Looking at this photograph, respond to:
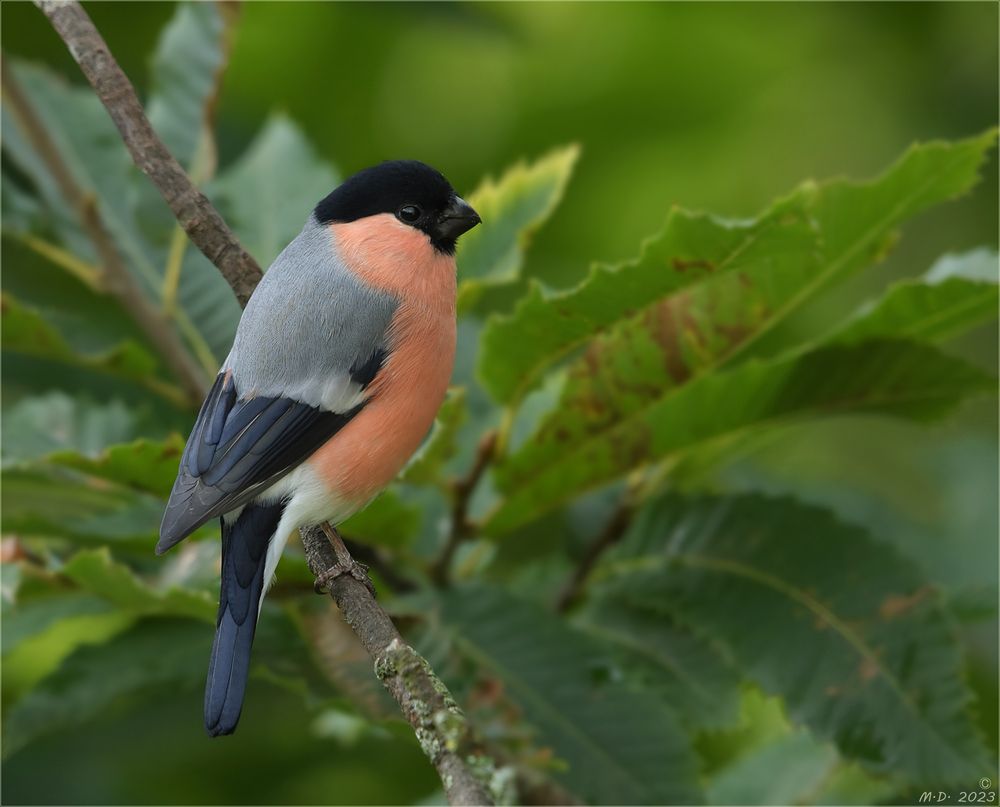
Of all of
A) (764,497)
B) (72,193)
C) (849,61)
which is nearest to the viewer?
(764,497)

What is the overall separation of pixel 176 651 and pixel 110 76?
3.70 feet

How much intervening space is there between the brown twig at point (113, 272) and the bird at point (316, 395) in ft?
0.86

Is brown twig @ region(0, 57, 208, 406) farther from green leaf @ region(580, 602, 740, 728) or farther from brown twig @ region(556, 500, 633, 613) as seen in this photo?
green leaf @ region(580, 602, 740, 728)

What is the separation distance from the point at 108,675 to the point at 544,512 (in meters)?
0.94

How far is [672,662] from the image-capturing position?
2.37 metres

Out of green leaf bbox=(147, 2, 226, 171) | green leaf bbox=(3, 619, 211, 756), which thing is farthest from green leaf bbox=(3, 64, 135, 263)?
green leaf bbox=(3, 619, 211, 756)

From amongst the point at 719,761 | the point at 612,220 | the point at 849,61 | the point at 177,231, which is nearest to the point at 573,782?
the point at 719,761

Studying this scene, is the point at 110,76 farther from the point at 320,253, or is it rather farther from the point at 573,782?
the point at 573,782

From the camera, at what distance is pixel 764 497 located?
92.7 inches

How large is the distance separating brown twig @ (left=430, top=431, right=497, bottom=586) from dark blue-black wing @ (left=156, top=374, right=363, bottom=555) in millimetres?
251

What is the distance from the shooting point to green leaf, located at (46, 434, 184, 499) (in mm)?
1987

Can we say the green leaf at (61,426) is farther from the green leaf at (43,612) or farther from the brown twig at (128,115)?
the brown twig at (128,115)

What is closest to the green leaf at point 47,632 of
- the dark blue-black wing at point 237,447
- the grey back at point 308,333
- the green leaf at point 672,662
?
the dark blue-black wing at point 237,447

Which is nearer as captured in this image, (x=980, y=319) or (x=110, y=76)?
(x=110, y=76)
